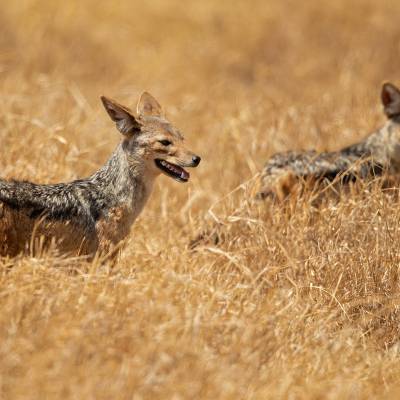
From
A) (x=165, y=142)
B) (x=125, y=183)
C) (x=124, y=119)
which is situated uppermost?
(x=124, y=119)

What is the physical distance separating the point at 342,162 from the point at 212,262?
2.70 m

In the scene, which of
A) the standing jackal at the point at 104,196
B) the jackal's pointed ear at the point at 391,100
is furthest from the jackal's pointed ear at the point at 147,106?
the jackal's pointed ear at the point at 391,100

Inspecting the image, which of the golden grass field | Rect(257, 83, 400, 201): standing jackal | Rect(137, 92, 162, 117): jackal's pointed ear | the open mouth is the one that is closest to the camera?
the golden grass field

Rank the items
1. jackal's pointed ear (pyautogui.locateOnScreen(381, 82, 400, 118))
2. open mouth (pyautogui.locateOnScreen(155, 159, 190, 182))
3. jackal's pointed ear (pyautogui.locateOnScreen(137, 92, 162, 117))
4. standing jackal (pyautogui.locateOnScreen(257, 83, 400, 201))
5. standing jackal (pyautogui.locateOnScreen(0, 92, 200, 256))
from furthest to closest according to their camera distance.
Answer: jackal's pointed ear (pyautogui.locateOnScreen(381, 82, 400, 118)), standing jackal (pyautogui.locateOnScreen(257, 83, 400, 201)), jackal's pointed ear (pyautogui.locateOnScreen(137, 92, 162, 117)), open mouth (pyautogui.locateOnScreen(155, 159, 190, 182)), standing jackal (pyautogui.locateOnScreen(0, 92, 200, 256))

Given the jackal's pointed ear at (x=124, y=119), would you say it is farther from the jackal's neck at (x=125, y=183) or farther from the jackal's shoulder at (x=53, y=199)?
the jackal's shoulder at (x=53, y=199)

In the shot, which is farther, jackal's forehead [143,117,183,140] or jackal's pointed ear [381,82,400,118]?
jackal's pointed ear [381,82,400,118]

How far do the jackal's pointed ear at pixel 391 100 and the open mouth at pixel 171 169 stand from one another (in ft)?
11.0

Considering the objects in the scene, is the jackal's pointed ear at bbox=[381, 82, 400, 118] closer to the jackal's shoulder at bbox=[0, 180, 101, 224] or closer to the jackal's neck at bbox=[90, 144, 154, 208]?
the jackal's neck at bbox=[90, 144, 154, 208]

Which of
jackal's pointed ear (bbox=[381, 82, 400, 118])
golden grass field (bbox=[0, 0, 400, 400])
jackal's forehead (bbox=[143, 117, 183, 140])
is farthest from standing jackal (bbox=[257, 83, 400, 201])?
jackal's forehead (bbox=[143, 117, 183, 140])

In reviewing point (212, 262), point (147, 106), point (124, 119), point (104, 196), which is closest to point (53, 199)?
point (104, 196)

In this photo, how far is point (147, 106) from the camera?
7652 millimetres

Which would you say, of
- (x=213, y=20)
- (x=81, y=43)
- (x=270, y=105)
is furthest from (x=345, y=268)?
(x=213, y=20)

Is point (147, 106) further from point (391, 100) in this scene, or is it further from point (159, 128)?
point (391, 100)

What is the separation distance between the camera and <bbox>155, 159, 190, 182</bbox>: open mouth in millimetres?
6828
